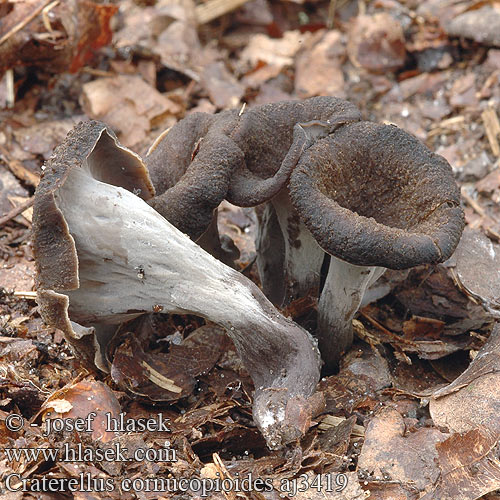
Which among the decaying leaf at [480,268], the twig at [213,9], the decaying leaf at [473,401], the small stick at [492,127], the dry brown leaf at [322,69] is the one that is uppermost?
the twig at [213,9]

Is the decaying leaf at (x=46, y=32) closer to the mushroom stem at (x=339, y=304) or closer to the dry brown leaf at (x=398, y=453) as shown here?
the mushroom stem at (x=339, y=304)

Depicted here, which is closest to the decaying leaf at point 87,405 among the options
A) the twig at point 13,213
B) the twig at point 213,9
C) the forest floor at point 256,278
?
the forest floor at point 256,278

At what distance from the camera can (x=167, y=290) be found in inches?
130

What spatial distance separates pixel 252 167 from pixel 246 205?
1.14 ft

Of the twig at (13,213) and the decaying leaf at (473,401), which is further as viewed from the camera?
the twig at (13,213)

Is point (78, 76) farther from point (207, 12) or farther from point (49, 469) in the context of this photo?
point (49, 469)

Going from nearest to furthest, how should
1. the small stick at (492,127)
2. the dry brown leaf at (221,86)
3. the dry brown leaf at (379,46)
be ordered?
the small stick at (492,127) < the dry brown leaf at (221,86) < the dry brown leaf at (379,46)

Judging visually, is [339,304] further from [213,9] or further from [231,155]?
[213,9]

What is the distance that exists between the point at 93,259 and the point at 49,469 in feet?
3.39

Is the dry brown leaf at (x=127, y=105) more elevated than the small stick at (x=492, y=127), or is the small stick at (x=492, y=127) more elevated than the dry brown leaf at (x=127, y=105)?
A: the dry brown leaf at (x=127, y=105)

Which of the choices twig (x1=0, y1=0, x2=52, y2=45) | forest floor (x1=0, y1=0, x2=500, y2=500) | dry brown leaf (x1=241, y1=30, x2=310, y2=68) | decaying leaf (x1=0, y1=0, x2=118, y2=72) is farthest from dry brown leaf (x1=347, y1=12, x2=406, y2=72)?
twig (x1=0, y1=0, x2=52, y2=45)

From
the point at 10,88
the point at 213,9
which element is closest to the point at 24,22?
the point at 10,88

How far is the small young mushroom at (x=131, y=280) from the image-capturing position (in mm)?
3029

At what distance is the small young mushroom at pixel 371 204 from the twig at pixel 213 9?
4792mm
